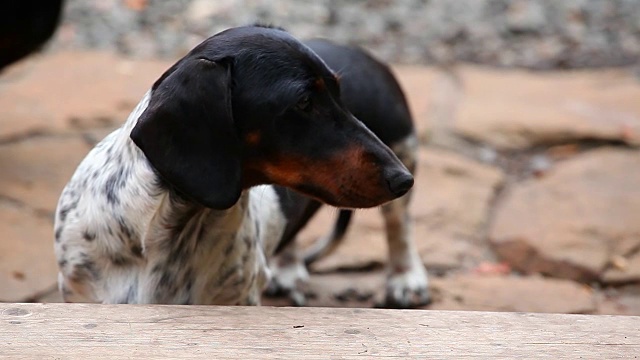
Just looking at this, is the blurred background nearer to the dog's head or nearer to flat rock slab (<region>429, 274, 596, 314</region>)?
flat rock slab (<region>429, 274, 596, 314</region>)

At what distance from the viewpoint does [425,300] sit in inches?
177

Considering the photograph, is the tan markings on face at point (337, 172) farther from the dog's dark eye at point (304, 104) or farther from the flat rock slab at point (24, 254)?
the flat rock slab at point (24, 254)

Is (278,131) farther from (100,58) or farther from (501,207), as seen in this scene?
(100,58)

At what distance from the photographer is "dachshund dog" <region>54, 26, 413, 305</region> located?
2859 mm

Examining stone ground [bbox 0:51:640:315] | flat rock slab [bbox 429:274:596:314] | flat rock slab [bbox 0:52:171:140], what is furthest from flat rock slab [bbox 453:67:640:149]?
flat rock slab [bbox 0:52:171:140]

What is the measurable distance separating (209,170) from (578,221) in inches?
107

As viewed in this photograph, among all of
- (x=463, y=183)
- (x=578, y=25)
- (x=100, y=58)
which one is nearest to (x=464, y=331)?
(x=463, y=183)

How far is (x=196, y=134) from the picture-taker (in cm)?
285

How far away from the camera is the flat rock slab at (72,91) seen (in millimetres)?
5798

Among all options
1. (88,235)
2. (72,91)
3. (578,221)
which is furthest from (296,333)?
(72,91)

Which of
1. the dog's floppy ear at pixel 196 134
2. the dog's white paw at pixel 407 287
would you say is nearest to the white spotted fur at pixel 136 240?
the dog's floppy ear at pixel 196 134

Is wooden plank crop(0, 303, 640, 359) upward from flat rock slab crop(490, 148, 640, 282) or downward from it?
upward

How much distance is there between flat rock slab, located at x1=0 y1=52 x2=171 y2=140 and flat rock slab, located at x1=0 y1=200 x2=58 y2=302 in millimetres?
935

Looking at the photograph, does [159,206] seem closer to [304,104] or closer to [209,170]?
[209,170]
